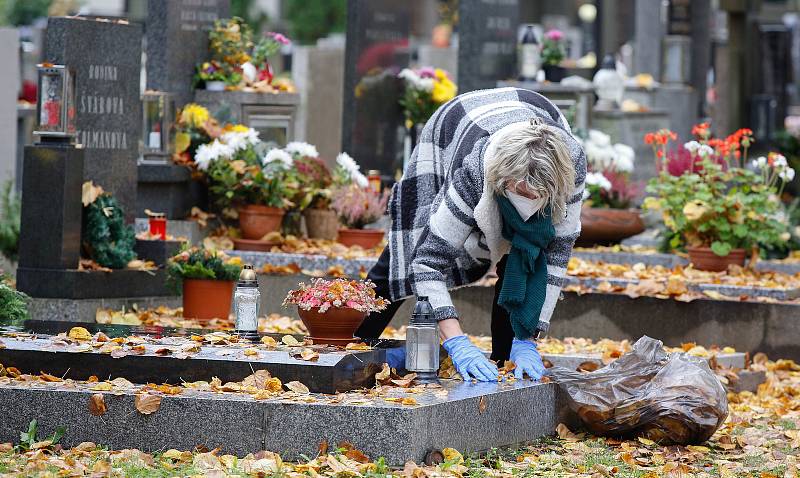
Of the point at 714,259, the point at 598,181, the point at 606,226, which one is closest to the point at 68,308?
the point at 714,259

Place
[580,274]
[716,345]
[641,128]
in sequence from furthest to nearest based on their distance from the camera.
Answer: [641,128] < [580,274] < [716,345]

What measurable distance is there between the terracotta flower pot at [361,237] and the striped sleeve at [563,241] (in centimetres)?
433

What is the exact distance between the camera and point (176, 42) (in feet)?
39.0

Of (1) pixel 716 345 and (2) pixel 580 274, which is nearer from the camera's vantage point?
(1) pixel 716 345

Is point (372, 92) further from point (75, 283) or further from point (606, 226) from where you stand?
point (75, 283)

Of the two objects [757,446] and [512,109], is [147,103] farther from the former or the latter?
[757,446]

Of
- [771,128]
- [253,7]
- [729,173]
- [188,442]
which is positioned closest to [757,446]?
[188,442]

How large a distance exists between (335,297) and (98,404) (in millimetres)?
1082

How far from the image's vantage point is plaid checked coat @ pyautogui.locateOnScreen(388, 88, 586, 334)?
21.1 feet

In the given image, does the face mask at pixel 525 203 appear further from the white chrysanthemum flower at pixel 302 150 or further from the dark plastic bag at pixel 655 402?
the white chrysanthemum flower at pixel 302 150

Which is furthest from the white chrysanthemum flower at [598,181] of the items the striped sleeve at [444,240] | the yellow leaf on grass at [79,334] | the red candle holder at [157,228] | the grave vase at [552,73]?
the yellow leaf on grass at [79,334]

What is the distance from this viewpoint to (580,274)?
9750 mm

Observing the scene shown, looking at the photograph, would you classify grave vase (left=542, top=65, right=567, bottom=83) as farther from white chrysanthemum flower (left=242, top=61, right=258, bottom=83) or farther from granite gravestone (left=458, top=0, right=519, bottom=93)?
white chrysanthemum flower (left=242, top=61, right=258, bottom=83)

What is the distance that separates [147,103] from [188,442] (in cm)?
543
